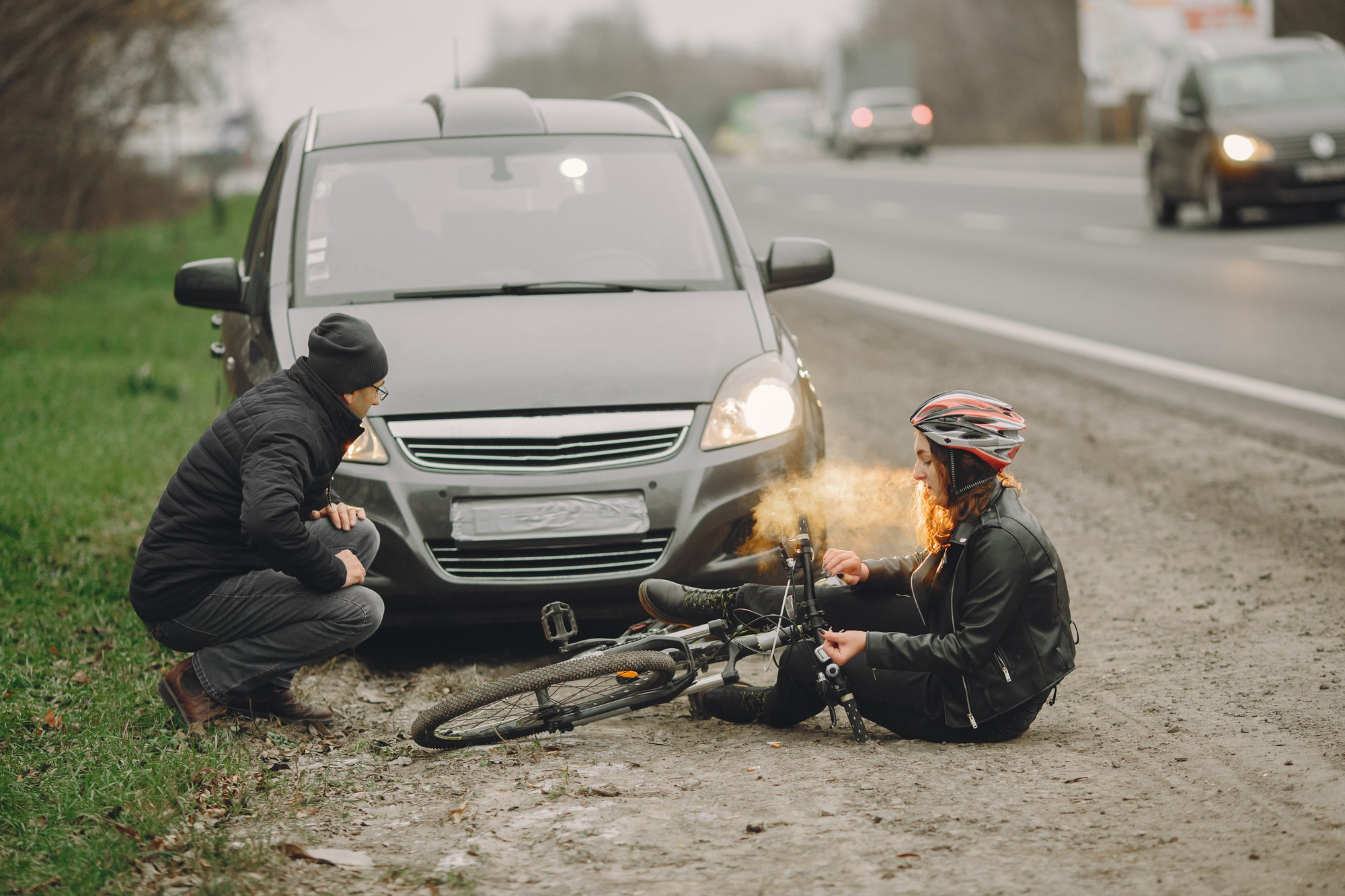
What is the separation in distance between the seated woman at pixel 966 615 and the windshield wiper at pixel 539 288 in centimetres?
176

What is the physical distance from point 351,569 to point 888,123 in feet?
138

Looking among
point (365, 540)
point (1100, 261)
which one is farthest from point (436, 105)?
point (1100, 261)

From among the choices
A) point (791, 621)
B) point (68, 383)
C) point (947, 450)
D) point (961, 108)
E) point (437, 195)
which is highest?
point (437, 195)

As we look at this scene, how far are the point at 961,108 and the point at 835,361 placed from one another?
5702 cm

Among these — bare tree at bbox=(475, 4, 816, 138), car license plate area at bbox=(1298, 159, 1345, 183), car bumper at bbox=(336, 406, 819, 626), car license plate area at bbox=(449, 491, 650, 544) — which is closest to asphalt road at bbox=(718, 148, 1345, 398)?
car license plate area at bbox=(1298, 159, 1345, 183)

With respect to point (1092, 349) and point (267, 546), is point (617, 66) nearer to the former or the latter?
point (1092, 349)

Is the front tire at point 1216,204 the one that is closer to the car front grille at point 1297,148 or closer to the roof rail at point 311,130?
the car front grille at point 1297,148

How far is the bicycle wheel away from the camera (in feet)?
14.9

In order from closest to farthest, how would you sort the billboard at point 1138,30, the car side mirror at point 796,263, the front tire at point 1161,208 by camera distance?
1. the car side mirror at point 796,263
2. the front tire at point 1161,208
3. the billboard at point 1138,30

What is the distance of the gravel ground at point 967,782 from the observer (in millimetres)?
3537

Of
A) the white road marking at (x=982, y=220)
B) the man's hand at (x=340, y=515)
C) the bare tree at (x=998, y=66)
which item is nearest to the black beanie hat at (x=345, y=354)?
the man's hand at (x=340, y=515)

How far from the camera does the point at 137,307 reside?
57.3 feet

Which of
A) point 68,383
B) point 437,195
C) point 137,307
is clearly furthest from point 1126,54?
point 437,195

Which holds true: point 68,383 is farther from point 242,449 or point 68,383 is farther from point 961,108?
point 961,108
